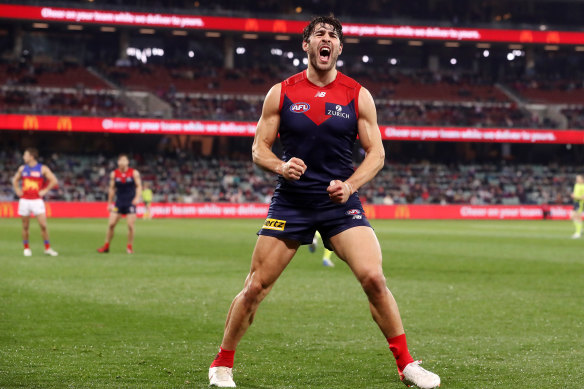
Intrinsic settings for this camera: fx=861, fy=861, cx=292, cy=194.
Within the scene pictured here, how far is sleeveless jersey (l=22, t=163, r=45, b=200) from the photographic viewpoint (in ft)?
58.6

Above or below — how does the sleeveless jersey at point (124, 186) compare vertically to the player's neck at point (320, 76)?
below

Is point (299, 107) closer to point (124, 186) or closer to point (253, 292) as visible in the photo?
point (253, 292)

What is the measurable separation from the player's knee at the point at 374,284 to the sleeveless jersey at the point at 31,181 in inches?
526

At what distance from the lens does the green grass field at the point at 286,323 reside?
645cm

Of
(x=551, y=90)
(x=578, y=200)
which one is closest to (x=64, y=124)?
(x=578, y=200)

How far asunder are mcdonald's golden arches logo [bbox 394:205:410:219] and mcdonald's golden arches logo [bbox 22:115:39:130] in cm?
2160

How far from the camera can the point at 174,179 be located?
53250 millimetres

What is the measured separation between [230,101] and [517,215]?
2060 centimetres

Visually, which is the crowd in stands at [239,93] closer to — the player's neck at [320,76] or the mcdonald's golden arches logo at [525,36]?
the mcdonald's golden arches logo at [525,36]

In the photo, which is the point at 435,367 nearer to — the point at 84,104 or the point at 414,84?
the point at 84,104

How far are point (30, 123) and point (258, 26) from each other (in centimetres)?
1772

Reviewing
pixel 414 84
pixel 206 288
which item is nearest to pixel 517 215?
pixel 414 84

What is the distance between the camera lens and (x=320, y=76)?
6.02 meters

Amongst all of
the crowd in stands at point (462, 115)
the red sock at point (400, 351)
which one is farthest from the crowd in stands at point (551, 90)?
the red sock at point (400, 351)
